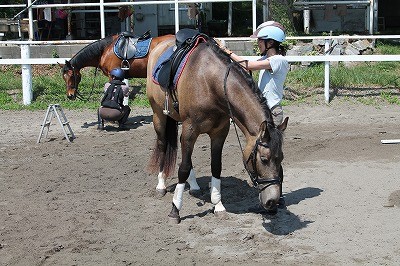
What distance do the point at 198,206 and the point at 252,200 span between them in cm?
65

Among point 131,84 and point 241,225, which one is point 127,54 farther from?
point 241,225

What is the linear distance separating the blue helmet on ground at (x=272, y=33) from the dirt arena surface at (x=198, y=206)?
6.21 feet

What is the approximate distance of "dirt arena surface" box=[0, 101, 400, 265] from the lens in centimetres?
618

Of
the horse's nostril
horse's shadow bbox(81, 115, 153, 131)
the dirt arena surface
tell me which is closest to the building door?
horse's shadow bbox(81, 115, 153, 131)

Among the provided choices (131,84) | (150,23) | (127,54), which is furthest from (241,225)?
(150,23)

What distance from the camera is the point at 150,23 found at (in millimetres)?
20406

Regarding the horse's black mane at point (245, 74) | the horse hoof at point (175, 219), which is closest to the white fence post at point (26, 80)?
the horse's black mane at point (245, 74)

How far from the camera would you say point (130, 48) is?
12750 mm

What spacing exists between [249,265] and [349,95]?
29.4ft

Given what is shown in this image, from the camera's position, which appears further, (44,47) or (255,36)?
(44,47)

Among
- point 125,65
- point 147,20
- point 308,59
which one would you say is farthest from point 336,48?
point 147,20

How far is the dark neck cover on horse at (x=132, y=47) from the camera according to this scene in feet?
41.8

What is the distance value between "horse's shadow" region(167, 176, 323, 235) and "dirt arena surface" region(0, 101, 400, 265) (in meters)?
0.01

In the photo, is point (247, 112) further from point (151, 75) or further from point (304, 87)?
point (304, 87)
